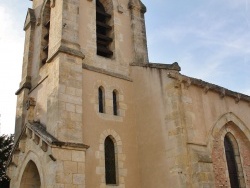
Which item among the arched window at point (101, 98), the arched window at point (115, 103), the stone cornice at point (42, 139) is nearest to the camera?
the stone cornice at point (42, 139)

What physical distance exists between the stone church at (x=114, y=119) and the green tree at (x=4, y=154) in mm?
5826

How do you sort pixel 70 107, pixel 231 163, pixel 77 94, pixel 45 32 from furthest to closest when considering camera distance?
pixel 45 32 < pixel 231 163 < pixel 77 94 < pixel 70 107

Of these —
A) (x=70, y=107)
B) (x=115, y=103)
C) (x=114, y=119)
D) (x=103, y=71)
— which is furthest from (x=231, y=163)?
(x=70, y=107)

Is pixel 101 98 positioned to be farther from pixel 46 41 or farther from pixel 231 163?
pixel 231 163

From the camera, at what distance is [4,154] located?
62.4 ft

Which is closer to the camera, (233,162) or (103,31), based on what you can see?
(233,162)

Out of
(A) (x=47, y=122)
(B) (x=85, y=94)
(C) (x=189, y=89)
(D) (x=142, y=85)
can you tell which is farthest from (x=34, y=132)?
(C) (x=189, y=89)

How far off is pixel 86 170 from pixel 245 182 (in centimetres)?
594

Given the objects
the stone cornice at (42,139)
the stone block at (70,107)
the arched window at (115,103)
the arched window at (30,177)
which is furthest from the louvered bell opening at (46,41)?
the arched window at (30,177)

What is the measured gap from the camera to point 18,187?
38.8ft

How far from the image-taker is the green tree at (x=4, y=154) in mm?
17961

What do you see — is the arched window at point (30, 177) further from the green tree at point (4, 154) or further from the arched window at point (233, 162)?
the arched window at point (233, 162)

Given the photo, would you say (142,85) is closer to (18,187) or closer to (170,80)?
(170,80)

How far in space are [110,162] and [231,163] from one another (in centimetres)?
Answer: 455
